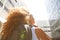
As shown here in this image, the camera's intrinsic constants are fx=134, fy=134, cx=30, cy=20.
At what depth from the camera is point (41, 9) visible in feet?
3.85

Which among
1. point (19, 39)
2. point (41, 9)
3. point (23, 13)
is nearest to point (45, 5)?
point (41, 9)

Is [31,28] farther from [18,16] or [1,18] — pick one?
[1,18]

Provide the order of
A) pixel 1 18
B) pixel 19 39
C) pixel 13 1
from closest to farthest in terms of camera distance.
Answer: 1. pixel 19 39
2. pixel 1 18
3. pixel 13 1

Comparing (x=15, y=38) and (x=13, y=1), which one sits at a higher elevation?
(x=13, y=1)

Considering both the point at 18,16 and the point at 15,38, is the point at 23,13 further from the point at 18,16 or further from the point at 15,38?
the point at 15,38

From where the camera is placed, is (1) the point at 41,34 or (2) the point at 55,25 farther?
(2) the point at 55,25

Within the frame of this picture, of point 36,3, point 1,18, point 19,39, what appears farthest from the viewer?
point 36,3

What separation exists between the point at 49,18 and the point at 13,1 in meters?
0.36

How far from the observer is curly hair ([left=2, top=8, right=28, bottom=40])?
77 centimetres

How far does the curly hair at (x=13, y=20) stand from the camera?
2.53ft

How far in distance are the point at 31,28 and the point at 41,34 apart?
7 centimetres

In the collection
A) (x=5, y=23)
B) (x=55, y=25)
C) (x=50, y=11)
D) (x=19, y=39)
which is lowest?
(x=19, y=39)

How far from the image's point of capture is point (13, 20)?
79 centimetres

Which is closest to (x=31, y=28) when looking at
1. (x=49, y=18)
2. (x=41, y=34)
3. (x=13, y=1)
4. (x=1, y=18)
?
(x=41, y=34)
